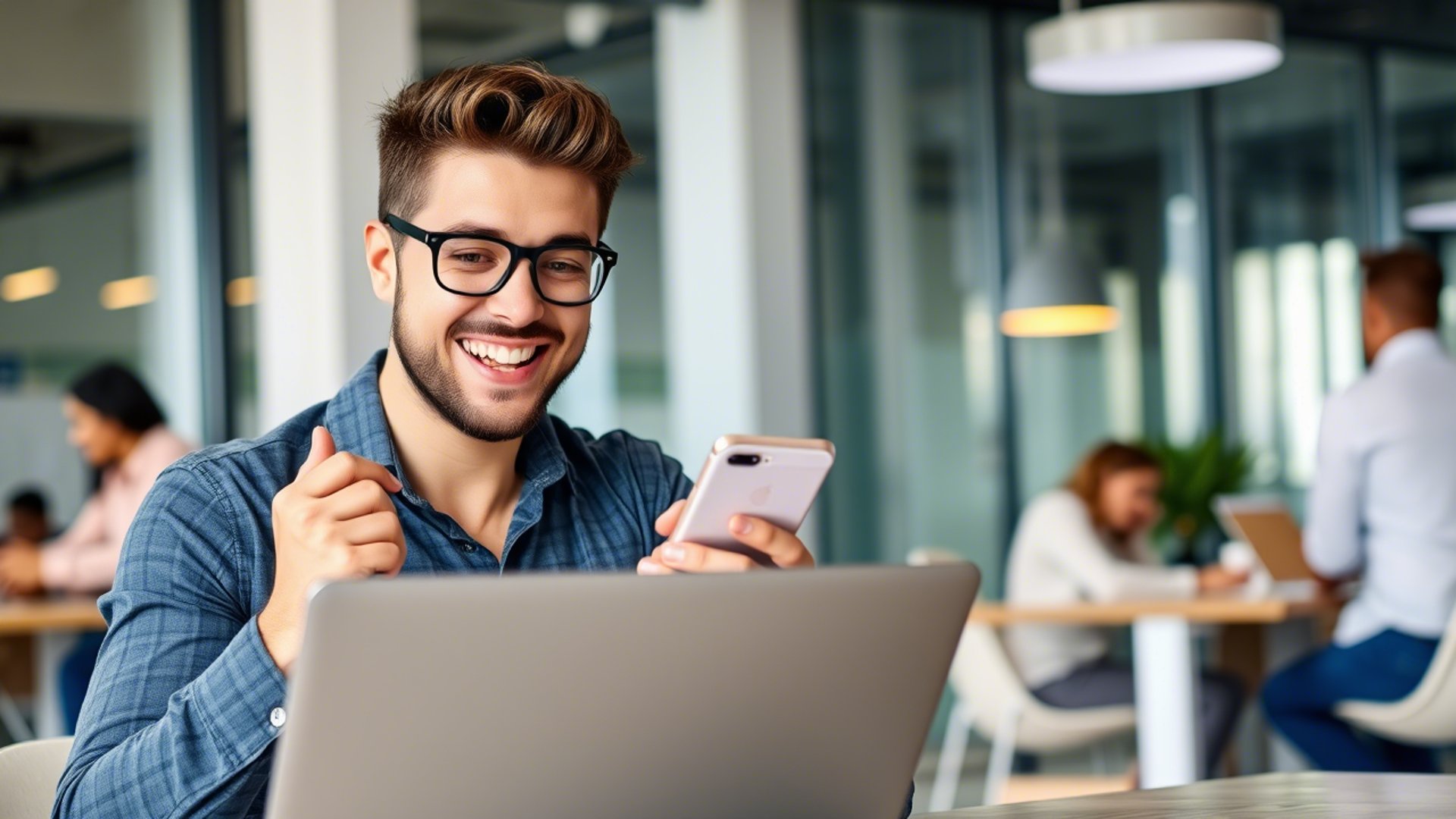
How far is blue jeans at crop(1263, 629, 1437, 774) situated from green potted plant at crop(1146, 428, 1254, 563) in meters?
2.25

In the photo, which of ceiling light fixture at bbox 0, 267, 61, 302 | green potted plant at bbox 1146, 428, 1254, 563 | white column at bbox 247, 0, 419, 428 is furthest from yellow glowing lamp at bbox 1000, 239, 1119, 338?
ceiling light fixture at bbox 0, 267, 61, 302

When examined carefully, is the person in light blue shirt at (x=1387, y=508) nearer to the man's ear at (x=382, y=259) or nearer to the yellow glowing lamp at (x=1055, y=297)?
the yellow glowing lamp at (x=1055, y=297)

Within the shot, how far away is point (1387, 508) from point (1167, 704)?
2.49ft

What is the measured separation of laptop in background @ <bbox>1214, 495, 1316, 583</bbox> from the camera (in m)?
5.08

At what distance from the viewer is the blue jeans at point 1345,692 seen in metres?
4.34

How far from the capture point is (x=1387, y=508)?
14.3 ft

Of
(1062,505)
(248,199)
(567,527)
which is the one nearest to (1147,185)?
(1062,505)

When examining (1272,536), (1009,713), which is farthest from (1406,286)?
(1009,713)

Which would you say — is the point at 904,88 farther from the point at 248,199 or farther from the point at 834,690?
the point at 834,690

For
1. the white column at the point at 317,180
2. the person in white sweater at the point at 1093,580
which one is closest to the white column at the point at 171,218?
the white column at the point at 317,180

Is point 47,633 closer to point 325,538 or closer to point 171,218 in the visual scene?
point 171,218

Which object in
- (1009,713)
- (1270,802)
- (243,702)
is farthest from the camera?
(1009,713)

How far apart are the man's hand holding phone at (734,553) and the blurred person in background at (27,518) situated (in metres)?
5.19

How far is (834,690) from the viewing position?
1132mm
